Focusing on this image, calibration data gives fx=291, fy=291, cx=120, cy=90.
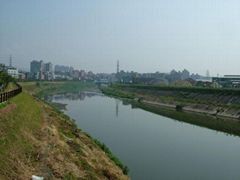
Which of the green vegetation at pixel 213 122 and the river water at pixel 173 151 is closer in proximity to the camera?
the river water at pixel 173 151

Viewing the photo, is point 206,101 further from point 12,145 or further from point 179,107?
point 12,145

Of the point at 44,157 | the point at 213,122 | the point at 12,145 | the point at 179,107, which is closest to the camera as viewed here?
the point at 12,145

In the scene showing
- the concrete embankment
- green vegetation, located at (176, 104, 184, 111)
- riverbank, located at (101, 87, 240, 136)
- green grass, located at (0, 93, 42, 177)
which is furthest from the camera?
green vegetation, located at (176, 104, 184, 111)

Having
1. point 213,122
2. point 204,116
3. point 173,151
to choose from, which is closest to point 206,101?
point 204,116

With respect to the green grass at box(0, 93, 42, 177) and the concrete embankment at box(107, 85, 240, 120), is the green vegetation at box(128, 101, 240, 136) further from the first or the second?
the green grass at box(0, 93, 42, 177)

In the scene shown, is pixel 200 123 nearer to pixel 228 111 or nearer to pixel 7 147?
pixel 228 111

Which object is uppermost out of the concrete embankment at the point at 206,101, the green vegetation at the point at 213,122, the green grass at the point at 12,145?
the green grass at the point at 12,145

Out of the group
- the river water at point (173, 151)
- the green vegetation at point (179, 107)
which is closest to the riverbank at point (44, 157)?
the river water at point (173, 151)

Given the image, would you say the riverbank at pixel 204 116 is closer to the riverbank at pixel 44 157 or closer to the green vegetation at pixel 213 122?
the green vegetation at pixel 213 122

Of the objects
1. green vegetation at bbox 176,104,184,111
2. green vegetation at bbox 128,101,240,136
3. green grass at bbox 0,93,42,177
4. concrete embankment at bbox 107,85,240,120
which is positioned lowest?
green vegetation at bbox 128,101,240,136

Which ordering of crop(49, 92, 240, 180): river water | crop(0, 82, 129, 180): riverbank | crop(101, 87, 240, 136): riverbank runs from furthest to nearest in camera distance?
crop(101, 87, 240, 136): riverbank
crop(49, 92, 240, 180): river water
crop(0, 82, 129, 180): riverbank

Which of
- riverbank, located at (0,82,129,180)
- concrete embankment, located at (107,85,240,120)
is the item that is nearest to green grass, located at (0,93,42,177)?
riverbank, located at (0,82,129,180)

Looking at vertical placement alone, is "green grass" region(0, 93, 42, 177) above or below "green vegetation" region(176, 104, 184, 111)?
above

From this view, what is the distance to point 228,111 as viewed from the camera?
150 feet
